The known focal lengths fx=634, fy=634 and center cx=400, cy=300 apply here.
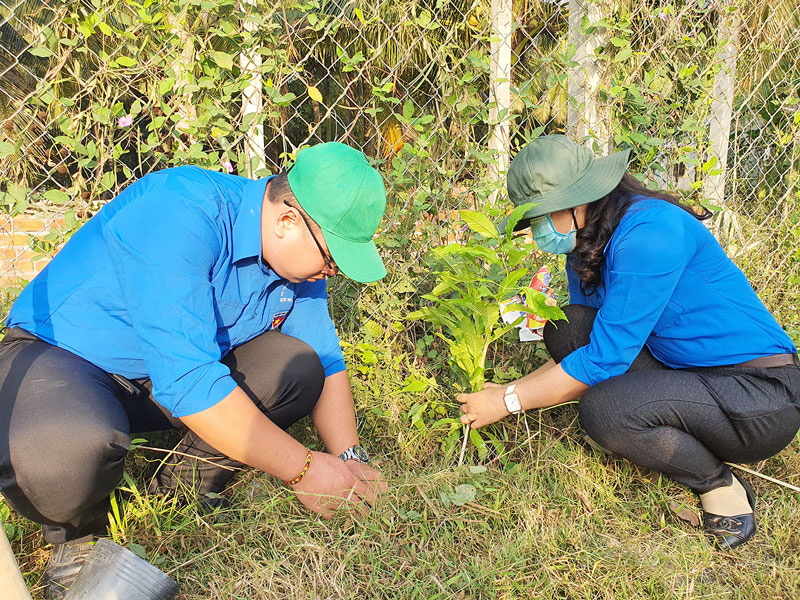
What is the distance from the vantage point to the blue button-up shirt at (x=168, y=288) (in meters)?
1.58

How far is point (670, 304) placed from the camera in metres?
2.04

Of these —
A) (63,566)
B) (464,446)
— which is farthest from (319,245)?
(63,566)

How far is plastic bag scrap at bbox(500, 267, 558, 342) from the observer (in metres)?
2.08

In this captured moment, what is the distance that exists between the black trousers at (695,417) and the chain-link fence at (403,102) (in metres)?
0.98

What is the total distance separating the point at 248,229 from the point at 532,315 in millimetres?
1133

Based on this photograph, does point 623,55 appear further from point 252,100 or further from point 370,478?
point 370,478

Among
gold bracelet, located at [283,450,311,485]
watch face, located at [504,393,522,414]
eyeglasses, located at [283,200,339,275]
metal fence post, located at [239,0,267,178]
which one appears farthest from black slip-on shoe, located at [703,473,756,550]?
metal fence post, located at [239,0,267,178]

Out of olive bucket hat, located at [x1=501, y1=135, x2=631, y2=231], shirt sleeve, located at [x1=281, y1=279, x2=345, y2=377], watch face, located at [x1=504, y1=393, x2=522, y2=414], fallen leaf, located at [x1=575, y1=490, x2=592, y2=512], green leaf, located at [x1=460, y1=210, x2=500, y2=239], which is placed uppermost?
olive bucket hat, located at [x1=501, y1=135, x2=631, y2=231]

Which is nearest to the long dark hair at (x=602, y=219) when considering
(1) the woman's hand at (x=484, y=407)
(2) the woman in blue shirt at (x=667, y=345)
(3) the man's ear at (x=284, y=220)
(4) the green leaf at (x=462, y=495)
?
(2) the woman in blue shirt at (x=667, y=345)

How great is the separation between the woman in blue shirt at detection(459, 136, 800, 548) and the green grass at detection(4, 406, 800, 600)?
5.6 inches

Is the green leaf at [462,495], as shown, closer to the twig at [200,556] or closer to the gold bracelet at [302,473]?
the gold bracelet at [302,473]

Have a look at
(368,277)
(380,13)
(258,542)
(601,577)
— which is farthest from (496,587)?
(380,13)

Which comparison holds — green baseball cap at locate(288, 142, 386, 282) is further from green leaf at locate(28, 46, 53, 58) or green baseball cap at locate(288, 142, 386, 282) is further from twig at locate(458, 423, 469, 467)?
green leaf at locate(28, 46, 53, 58)

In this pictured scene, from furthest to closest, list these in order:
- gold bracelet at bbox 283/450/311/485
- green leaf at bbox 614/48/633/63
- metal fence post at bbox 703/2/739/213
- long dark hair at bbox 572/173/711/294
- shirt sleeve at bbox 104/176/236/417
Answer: metal fence post at bbox 703/2/739/213, green leaf at bbox 614/48/633/63, long dark hair at bbox 572/173/711/294, gold bracelet at bbox 283/450/311/485, shirt sleeve at bbox 104/176/236/417
